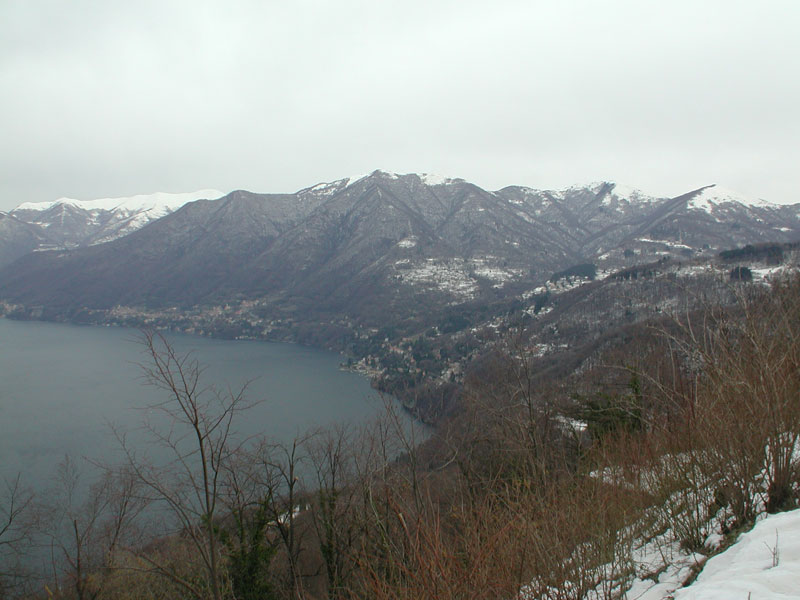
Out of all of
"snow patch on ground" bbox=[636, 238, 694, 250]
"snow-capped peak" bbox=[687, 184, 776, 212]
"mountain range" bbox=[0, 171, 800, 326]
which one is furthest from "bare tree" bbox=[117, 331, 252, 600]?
"snow-capped peak" bbox=[687, 184, 776, 212]

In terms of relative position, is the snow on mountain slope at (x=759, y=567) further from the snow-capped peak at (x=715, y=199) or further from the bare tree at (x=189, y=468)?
the snow-capped peak at (x=715, y=199)

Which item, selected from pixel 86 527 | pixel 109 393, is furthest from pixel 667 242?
pixel 86 527

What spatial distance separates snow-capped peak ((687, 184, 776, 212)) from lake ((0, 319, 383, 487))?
172352mm

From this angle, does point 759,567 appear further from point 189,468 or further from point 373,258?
point 373,258

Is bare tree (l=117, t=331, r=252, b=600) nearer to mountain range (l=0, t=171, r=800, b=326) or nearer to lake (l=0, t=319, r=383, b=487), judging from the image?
lake (l=0, t=319, r=383, b=487)

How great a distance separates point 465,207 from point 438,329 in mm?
112755

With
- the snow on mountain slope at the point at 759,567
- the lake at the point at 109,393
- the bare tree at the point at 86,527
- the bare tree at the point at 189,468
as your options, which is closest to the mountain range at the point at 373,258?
the lake at the point at 109,393

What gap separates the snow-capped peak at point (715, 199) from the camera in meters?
182

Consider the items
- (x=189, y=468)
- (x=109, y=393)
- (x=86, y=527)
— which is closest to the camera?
(x=189, y=468)

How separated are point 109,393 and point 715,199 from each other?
21876 cm

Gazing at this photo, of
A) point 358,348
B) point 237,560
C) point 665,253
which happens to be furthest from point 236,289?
point 237,560

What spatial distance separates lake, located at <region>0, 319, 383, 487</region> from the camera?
3547 centimetres

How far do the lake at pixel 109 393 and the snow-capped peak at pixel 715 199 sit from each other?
17235 centimetres

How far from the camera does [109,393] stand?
5103cm
